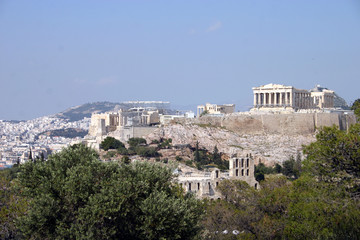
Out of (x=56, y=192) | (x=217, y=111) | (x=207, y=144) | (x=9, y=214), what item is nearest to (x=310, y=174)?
(x=56, y=192)

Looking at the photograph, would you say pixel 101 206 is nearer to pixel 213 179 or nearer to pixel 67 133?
pixel 213 179

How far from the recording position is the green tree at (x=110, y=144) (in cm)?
5506

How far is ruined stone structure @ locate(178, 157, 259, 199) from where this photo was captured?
3672 centimetres

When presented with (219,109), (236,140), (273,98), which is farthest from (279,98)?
(236,140)

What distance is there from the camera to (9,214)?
23875 millimetres

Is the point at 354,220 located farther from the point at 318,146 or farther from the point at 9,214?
the point at 9,214

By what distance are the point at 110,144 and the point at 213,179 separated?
18.9m

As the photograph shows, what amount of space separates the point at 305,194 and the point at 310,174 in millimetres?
2213

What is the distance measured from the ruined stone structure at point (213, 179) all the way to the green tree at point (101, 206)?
37.3ft

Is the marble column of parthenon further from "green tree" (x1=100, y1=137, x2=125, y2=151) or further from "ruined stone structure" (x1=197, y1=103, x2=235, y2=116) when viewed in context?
"green tree" (x1=100, y1=137, x2=125, y2=151)

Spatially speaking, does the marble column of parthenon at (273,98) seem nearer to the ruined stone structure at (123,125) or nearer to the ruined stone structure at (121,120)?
the ruined stone structure at (123,125)

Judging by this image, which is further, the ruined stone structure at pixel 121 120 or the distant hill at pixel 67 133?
the distant hill at pixel 67 133

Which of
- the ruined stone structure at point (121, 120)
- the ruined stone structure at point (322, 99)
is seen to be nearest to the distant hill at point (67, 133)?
the ruined stone structure at point (322, 99)

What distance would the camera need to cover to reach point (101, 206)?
18766 mm
